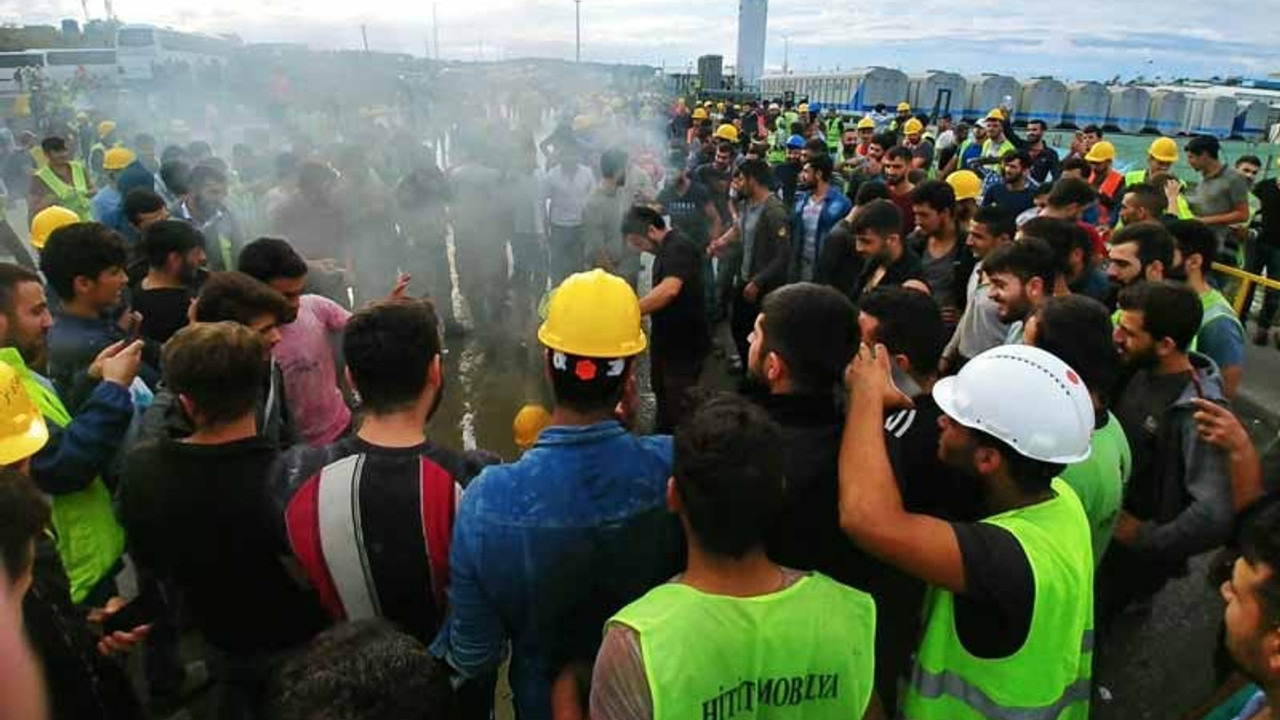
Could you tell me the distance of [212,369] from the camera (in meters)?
1.87

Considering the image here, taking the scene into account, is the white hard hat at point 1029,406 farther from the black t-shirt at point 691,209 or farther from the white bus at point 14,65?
the white bus at point 14,65

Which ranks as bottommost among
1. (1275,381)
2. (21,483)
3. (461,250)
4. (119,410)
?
(1275,381)

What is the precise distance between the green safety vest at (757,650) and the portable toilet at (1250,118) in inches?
945

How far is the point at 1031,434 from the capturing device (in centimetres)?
156

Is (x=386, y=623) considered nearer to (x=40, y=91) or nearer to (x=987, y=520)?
(x=987, y=520)

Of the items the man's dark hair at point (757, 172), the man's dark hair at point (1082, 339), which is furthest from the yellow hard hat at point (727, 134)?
the man's dark hair at point (1082, 339)

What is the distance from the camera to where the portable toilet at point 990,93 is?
1061 inches

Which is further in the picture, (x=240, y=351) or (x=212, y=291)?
(x=212, y=291)

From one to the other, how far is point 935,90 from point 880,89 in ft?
7.06

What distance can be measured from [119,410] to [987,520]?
8.42 feet

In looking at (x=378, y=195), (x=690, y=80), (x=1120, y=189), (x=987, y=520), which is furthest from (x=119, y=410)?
(x=690, y=80)

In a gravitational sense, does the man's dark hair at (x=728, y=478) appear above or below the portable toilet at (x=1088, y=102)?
below

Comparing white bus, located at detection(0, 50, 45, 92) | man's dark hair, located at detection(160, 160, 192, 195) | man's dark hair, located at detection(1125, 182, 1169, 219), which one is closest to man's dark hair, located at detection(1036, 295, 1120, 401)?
man's dark hair, located at detection(1125, 182, 1169, 219)

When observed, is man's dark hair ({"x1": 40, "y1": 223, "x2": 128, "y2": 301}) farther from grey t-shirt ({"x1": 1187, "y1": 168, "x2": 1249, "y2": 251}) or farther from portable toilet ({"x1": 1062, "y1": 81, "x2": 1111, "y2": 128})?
portable toilet ({"x1": 1062, "y1": 81, "x2": 1111, "y2": 128})
